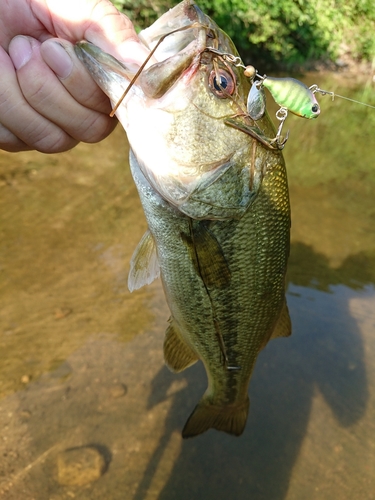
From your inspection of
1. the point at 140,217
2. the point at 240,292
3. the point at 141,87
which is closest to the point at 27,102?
the point at 141,87

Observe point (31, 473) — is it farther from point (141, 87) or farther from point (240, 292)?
point (141, 87)

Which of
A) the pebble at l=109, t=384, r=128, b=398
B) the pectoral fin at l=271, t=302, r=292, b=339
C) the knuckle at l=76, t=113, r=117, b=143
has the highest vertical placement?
the knuckle at l=76, t=113, r=117, b=143

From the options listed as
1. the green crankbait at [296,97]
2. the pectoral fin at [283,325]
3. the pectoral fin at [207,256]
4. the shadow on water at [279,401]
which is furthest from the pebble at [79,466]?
the green crankbait at [296,97]

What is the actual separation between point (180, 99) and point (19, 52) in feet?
1.97

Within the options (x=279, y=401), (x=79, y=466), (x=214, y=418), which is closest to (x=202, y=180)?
(x=214, y=418)

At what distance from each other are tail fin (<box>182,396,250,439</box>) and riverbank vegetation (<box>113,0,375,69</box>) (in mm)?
8932

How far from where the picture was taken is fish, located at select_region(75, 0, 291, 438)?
1475mm

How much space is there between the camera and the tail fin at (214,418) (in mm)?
2455

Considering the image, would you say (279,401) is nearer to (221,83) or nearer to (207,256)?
(207,256)

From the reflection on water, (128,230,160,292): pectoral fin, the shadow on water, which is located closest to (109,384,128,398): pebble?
the reflection on water

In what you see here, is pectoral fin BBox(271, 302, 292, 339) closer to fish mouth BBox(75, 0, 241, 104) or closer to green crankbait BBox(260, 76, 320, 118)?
green crankbait BBox(260, 76, 320, 118)

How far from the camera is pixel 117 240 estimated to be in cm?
512

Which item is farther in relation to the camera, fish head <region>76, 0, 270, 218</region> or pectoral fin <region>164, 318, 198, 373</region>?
pectoral fin <region>164, 318, 198, 373</region>

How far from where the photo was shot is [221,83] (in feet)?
5.06
